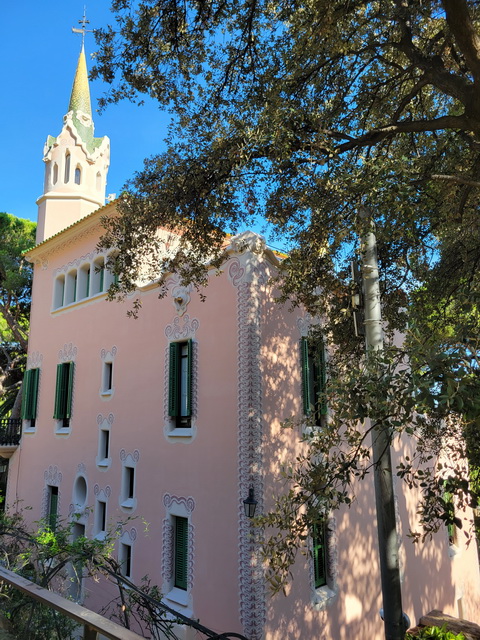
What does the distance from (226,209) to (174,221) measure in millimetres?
691

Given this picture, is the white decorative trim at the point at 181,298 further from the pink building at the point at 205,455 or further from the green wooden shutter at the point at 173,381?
the green wooden shutter at the point at 173,381

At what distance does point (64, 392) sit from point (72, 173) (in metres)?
8.00

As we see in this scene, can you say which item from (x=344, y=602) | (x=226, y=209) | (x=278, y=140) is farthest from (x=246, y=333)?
(x=344, y=602)

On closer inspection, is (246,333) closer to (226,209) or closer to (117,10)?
(226,209)

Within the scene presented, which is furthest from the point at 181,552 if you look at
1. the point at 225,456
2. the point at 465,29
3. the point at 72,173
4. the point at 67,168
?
the point at 67,168

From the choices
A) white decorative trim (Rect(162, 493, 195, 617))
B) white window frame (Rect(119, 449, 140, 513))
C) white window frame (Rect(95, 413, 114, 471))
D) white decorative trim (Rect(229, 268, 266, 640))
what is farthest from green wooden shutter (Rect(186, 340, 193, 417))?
white window frame (Rect(95, 413, 114, 471))

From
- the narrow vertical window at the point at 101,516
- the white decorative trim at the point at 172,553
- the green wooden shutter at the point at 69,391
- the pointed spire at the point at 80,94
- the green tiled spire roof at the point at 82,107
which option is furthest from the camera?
the pointed spire at the point at 80,94

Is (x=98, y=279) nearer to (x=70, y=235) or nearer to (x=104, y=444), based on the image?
(x=70, y=235)

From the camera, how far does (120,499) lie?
10273mm

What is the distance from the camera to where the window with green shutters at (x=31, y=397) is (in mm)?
14242

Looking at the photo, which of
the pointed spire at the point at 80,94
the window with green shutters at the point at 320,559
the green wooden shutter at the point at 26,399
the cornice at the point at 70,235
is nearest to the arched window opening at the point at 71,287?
the cornice at the point at 70,235

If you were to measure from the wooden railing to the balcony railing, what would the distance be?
46.2 feet

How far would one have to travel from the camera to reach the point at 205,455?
8.59 m

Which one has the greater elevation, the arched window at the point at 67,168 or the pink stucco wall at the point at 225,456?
the arched window at the point at 67,168
